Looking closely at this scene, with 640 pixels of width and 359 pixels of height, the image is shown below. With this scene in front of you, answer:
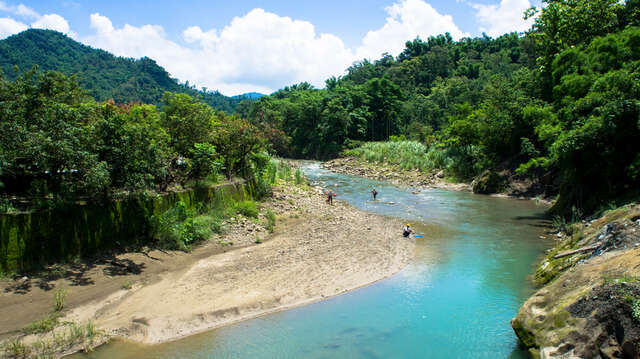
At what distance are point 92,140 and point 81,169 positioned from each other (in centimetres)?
129

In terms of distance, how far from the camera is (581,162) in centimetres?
1931

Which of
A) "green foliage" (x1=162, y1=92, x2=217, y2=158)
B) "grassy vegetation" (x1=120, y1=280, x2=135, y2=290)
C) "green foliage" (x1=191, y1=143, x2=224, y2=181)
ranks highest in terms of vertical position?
"green foliage" (x1=162, y1=92, x2=217, y2=158)

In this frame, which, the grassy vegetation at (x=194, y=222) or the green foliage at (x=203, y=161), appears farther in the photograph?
the green foliage at (x=203, y=161)

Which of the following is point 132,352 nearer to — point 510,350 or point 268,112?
point 510,350

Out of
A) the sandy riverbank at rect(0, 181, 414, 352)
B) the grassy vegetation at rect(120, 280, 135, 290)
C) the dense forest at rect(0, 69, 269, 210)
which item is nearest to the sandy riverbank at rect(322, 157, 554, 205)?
the sandy riverbank at rect(0, 181, 414, 352)

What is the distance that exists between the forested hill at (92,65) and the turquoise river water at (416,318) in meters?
113

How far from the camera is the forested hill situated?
119 metres

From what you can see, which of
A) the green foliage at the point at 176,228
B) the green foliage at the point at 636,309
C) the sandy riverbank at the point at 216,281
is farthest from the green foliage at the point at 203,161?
the green foliage at the point at 636,309

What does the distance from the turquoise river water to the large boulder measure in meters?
14.0

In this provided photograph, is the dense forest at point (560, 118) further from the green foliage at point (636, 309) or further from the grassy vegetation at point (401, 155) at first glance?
the green foliage at point (636, 309)

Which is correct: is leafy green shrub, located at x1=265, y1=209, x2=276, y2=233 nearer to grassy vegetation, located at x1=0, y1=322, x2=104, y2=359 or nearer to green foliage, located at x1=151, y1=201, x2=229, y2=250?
green foliage, located at x1=151, y1=201, x2=229, y2=250

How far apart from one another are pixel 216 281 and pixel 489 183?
26548mm

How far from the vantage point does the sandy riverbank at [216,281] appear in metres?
10.1

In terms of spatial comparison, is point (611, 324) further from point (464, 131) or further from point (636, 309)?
point (464, 131)
